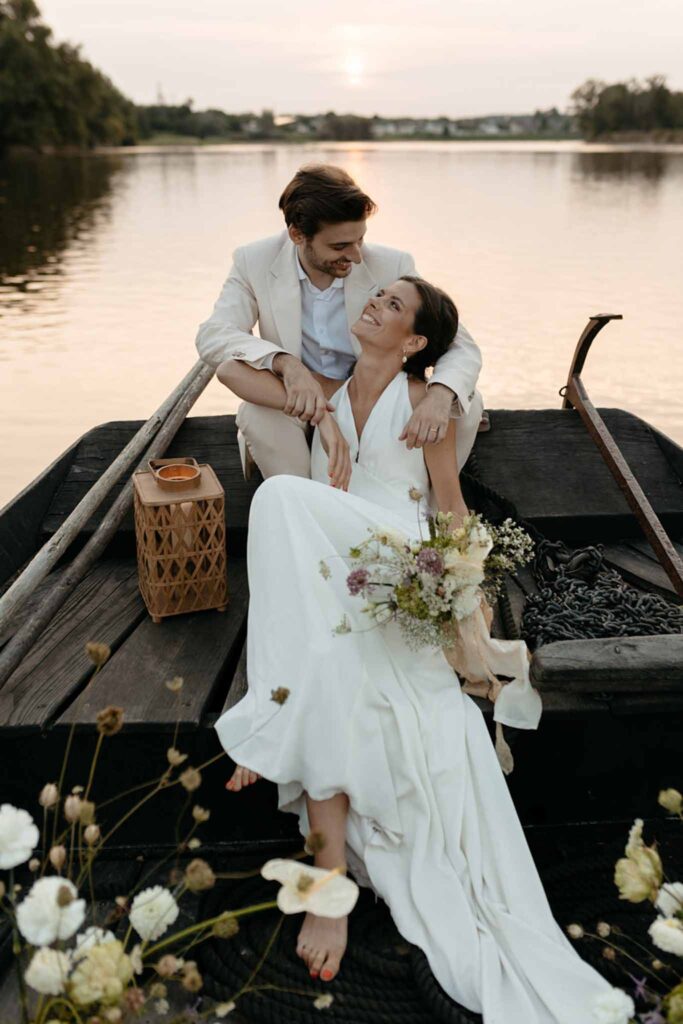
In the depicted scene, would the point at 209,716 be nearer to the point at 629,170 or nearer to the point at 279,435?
the point at 279,435

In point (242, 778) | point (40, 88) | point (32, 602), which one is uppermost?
point (40, 88)

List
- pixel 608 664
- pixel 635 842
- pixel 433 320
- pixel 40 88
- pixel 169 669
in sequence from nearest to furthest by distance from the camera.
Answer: pixel 635 842
pixel 608 664
pixel 169 669
pixel 433 320
pixel 40 88

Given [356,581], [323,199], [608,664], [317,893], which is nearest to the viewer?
[317,893]

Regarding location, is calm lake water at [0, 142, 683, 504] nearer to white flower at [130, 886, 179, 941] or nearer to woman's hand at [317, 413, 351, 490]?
woman's hand at [317, 413, 351, 490]

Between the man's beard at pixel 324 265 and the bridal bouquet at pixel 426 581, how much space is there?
47.0 inches

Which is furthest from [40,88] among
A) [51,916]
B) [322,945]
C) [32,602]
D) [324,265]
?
[51,916]

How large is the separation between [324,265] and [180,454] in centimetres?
92

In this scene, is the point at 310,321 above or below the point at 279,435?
above

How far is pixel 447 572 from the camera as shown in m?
2.06

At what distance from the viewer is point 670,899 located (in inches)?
47.3

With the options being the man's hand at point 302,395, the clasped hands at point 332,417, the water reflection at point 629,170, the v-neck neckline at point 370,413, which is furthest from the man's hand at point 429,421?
the water reflection at point 629,170

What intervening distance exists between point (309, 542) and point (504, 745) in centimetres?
64

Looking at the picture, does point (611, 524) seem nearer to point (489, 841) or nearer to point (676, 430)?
point (489, 841)

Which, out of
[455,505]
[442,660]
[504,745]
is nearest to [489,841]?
[504,745]
